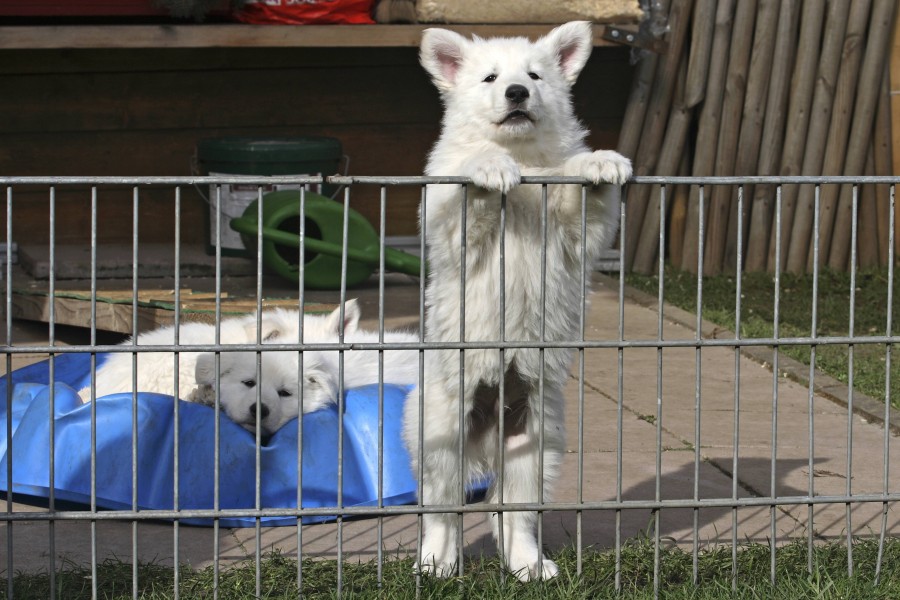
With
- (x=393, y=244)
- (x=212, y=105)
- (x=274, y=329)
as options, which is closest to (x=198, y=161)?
(x=212, y=105)

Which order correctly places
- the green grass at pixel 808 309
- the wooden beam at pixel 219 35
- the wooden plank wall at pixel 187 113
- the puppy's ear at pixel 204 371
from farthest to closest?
the wooden plank wall at pixel 187 113, the wooden beam at pixel 219 35, the green grass at pixel 808 309, the puppy's ear at pixel 204 371

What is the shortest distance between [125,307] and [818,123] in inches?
192

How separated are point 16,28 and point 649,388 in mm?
4369

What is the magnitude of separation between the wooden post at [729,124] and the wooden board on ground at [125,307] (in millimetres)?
3045

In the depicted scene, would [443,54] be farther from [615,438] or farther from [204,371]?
[615,438]

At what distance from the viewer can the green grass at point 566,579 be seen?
3.20 meters

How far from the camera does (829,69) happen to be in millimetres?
8336

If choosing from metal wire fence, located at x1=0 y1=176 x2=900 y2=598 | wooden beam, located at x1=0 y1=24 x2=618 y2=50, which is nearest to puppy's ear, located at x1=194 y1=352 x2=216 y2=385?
metal wire fence, located at x1=0 y1=176 x2=900 y2=598

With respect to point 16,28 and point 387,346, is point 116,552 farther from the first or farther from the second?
point 16,28

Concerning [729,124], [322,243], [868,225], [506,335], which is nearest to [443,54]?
[506,335]

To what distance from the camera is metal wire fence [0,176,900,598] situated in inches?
118

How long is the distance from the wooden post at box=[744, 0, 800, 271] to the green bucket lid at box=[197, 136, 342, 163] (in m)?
2.96

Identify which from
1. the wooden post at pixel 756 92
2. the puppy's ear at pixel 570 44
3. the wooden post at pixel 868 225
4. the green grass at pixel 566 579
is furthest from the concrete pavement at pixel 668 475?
the wooden post at pixel 868 225

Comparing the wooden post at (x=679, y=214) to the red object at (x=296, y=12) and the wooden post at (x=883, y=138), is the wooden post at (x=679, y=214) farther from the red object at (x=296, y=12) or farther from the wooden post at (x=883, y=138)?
the red object at (x=296, y=12)
